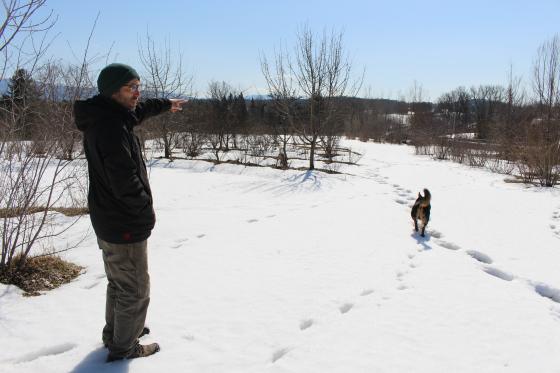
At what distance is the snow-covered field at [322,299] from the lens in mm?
2441

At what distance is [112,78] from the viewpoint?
2.07 metres

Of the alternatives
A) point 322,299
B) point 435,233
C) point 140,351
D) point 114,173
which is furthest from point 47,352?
point 435,233

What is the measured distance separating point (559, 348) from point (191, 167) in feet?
50.2

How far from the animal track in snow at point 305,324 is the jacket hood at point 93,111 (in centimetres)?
216

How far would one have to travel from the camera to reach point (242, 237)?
17.9 ft

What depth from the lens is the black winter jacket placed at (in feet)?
6.46

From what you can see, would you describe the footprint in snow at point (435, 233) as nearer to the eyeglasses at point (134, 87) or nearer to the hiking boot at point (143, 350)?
the hiking boot at point (143, 350)

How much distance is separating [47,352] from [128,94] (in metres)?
1.88

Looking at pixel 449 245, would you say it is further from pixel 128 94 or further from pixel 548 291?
pixel 128 94

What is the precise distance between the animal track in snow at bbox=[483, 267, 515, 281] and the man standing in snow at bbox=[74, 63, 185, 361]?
4.05 metres

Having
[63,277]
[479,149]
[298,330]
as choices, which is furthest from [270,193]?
[479,149]

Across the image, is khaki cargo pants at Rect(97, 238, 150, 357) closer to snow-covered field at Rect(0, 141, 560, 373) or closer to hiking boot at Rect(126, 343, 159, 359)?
hiking boot at Rect(126, 343, 159, 359)

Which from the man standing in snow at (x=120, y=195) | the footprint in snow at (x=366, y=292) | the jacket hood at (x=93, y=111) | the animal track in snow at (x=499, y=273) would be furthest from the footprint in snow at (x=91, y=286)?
the animal track in snow at (x=499, y=273)

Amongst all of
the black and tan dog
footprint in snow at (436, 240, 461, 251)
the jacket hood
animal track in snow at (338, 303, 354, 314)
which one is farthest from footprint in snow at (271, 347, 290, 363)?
the black and tan dog
